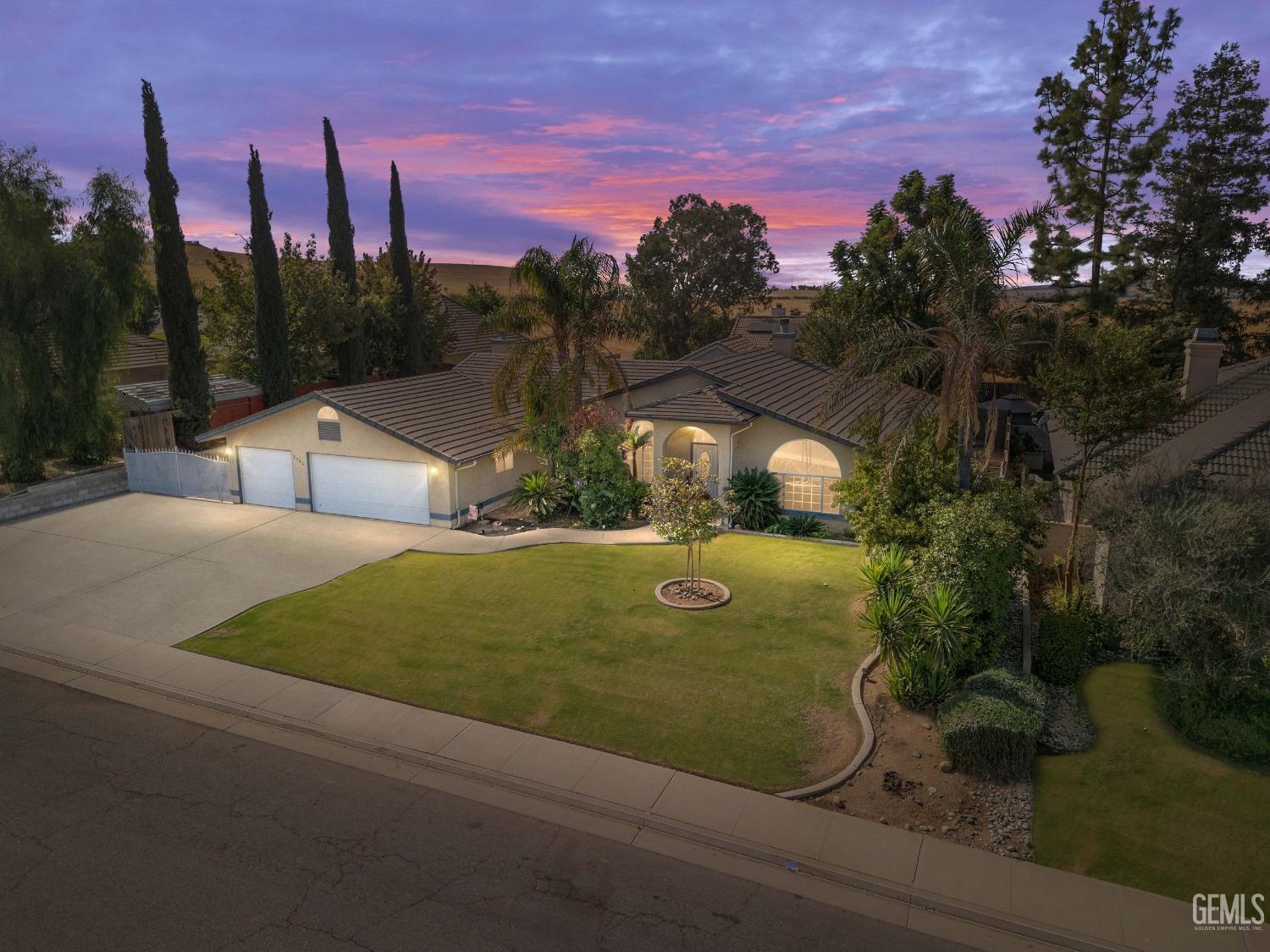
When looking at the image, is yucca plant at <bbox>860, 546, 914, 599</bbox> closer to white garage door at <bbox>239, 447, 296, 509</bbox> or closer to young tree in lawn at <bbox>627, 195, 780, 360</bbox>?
white garage door at <bbox>239, 447, 296, 509</bbox>

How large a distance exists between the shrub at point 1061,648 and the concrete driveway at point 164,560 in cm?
1571

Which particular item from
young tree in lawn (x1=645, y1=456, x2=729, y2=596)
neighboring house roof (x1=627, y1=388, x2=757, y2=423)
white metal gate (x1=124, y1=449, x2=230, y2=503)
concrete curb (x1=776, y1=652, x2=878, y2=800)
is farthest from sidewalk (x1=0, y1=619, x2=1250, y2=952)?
neighboring house roof (x1=627, y1=388, x2=757, y2=423)

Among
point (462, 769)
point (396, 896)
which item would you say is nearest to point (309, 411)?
point (462, 769)

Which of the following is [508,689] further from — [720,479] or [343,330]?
[343,330]

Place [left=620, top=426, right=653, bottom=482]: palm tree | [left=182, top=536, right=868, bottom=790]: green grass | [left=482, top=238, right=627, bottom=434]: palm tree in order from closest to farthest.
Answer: [left=182, top=536, right=868, bottom=790]: green grass < [left=482, top=238, right=627, bottom=434]: palm tree < [left=620, top=426, right=653, bottom=482]: palm tree

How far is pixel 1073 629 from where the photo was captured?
46.8ft

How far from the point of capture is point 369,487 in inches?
951

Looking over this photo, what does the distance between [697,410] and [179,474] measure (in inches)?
718

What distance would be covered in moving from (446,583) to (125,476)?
16634 mm

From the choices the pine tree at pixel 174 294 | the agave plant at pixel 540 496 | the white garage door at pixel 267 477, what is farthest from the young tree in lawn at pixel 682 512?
the pine tree at pixel 174 294

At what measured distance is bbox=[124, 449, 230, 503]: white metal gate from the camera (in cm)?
2623

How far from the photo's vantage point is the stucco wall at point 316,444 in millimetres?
23141

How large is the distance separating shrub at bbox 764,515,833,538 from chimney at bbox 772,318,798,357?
12.6 metres

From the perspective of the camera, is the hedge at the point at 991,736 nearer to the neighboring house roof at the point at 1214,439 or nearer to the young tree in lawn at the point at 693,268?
the neighboring house roof at the point at 1214,439
